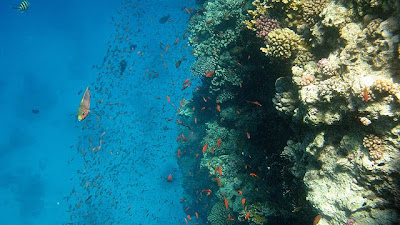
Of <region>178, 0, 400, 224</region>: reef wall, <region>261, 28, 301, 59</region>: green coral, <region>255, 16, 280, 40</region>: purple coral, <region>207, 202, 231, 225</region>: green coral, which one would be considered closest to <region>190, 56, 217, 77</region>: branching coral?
<region>178, 0, 400, 224</region>: reef wall

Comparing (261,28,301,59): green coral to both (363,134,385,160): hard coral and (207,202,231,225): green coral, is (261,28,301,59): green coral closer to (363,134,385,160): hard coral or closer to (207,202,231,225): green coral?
(363,134,385,160): hard coral

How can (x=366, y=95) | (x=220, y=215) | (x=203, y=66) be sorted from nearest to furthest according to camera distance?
1. (x=366, y=95)
2. (x=220, y=215)
3. (x=203, y=66)

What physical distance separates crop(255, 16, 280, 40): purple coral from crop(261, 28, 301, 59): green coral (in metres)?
0.43

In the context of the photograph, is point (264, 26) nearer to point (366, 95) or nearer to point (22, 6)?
point (366, 95)

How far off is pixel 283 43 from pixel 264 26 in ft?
2.74

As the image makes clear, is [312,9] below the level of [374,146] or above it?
above

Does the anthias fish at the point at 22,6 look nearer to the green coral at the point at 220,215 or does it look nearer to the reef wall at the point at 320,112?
the reef wall at the point at 320,112

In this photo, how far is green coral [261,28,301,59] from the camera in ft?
12.9

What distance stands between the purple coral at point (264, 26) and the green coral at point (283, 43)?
43cm

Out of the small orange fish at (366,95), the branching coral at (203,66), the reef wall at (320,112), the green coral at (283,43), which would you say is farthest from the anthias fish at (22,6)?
the small orange fish at (366,95)

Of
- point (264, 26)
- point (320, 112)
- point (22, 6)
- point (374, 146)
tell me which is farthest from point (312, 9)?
point (22, 6)

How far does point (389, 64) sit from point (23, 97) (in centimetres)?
5627

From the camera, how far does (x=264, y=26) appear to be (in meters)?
4.57

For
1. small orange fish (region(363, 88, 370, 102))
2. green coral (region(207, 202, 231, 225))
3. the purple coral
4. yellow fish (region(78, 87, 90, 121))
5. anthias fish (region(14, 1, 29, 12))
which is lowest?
green coral (region(207, 202, 231, 225))
